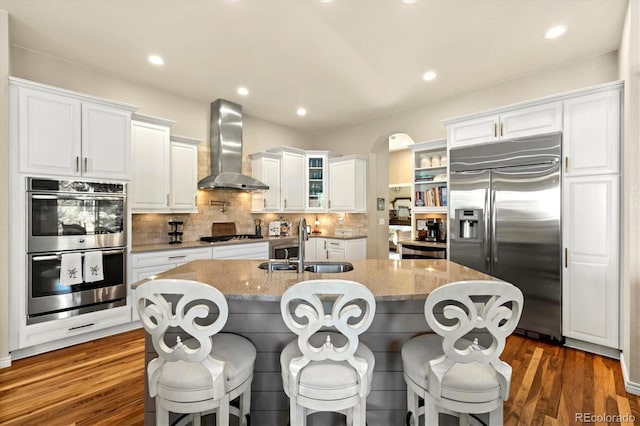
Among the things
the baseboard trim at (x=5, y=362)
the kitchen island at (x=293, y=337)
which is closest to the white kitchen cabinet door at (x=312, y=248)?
the kitchen island at (x=293, y=337)

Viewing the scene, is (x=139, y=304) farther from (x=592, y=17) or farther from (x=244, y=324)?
(x=592, y=17)

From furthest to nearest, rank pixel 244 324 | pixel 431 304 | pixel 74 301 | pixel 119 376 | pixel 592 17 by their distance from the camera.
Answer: pixel 74 301 → pixel 592 17 → pixel 119 376 → pixel 244 324 → pixel 431 304

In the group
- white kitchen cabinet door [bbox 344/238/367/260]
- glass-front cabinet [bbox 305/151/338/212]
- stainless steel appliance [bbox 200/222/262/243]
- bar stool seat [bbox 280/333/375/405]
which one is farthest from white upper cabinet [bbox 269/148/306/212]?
bar stool seat [bbox 280/333/375/405]

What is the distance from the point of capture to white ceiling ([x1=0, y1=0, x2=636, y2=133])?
8.30 feet

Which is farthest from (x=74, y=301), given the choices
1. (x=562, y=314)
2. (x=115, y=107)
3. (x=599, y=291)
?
(x=599, y=291)

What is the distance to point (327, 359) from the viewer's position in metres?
1.40

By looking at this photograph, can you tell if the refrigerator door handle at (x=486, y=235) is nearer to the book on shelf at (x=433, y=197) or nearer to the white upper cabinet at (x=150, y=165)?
the book on shelf at (x=433, y=197)

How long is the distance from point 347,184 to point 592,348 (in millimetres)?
3827

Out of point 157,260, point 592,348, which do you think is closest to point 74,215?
point 157,260

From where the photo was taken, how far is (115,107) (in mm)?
3258

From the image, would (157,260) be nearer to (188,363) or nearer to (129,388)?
(129,388)

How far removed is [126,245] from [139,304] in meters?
2.31

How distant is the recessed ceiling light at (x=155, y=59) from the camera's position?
3.32 meters

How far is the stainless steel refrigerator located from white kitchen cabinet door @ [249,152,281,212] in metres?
2.93
